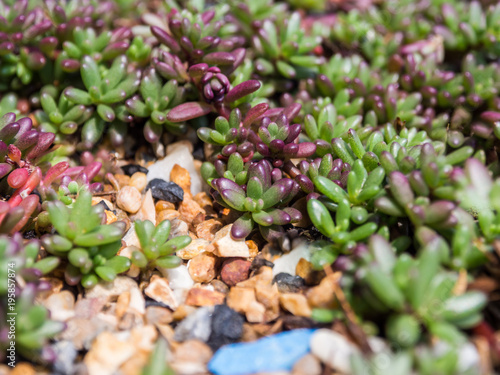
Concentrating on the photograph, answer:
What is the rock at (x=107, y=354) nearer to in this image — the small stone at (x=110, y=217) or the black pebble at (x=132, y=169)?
the small stone at (x=110, y=217)

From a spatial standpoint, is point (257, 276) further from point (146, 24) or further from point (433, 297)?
point (146, 24)

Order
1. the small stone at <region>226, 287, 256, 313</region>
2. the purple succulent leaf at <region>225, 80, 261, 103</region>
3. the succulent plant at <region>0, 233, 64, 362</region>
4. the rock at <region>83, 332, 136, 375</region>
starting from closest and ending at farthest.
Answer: the succulent plant at <region>0, 233, 64, 362</region>
the rock at <region>83, 332, 136, 375</region>
the small stone at <region>226, 287, 256, 313</region>
the purple succulent leaf at <region>225, 80, 261, 103</region>

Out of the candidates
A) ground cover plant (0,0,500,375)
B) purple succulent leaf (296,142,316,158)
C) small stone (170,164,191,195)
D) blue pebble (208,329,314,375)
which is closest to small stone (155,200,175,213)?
ground cover plant (0,0,500,375)

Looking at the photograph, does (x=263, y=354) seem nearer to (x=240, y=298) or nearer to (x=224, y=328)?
(x=224, y=328)

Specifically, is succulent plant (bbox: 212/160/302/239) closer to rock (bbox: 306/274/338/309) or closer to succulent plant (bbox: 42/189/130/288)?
rock (bbox: 306/274/338/309)

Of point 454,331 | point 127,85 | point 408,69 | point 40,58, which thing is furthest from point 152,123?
point 454,331
